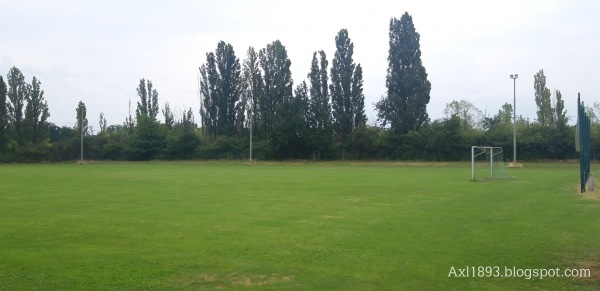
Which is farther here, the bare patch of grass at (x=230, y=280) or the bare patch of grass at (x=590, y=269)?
the bare patch of grass at (x=590, y=269)

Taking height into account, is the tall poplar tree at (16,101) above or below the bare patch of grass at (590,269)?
above

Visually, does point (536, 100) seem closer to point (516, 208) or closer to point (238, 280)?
point (516, 208)

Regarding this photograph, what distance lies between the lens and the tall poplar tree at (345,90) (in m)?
66.8

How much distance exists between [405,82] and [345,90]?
892cm

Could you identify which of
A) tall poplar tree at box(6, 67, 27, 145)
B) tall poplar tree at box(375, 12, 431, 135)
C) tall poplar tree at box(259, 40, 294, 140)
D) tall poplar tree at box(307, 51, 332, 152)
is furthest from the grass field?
tall poplar tree at box(6, 67, 27, 145)

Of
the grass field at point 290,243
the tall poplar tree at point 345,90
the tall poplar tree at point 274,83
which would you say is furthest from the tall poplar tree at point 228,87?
the grass field at point 290,243

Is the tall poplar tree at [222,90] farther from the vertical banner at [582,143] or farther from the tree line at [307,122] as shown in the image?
the vertical banner at [582,143]

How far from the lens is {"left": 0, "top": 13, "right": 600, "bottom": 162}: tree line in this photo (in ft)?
199

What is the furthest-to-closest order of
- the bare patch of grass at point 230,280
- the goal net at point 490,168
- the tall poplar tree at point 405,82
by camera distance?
the tall poplar tree at point 405,82
the goal net at point 490,168
the bare patch of grass at point 230,280

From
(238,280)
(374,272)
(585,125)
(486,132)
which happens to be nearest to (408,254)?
(374,272)

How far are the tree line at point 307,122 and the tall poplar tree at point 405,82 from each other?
12cm

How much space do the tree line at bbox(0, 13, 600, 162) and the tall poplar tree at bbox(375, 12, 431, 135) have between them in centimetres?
12

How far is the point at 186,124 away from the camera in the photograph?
273 feet

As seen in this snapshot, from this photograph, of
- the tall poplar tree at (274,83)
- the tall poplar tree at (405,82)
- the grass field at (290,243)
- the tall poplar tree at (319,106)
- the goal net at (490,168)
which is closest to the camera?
the grass field at (290,243)
